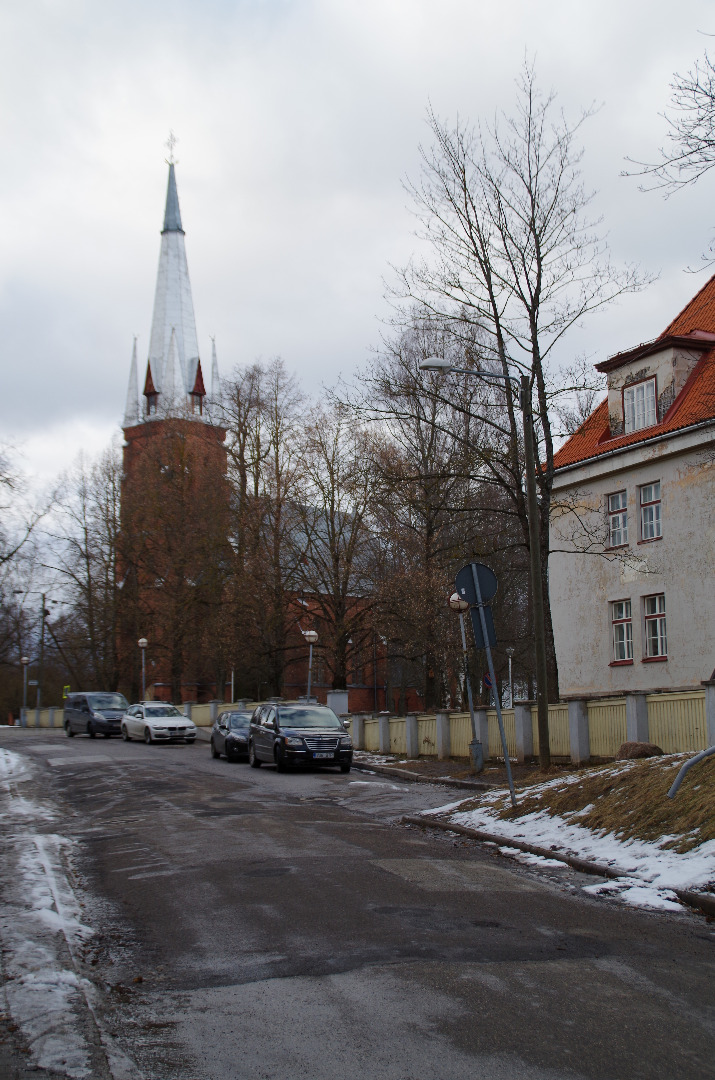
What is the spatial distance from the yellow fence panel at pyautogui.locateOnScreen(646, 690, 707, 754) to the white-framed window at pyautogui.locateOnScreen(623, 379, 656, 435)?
1347 cm

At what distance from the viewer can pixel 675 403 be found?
1130 inches

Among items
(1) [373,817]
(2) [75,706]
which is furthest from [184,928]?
(2) [75,706]

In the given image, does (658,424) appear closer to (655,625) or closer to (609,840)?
(655,625)

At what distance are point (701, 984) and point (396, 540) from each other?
3372 centimetres

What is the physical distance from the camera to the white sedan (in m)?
36.1

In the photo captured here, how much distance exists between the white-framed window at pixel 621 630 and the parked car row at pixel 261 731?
9.66m

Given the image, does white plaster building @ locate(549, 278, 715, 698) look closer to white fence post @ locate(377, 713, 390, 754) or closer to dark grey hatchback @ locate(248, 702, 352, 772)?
white fence post @ locate(377, 713, 390, 754)

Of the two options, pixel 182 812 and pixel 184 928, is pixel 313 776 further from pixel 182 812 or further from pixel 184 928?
pixel 184 928

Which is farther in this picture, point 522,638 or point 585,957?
point 522,638

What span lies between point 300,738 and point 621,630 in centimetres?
1131

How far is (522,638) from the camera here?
40.3 meters

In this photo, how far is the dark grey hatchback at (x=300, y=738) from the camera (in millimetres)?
23266

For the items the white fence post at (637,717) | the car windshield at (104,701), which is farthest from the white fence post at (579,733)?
the car windshield at (104,701)

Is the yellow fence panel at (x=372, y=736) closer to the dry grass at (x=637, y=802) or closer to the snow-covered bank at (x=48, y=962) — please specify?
the dry grass at (x=637, y=802)
